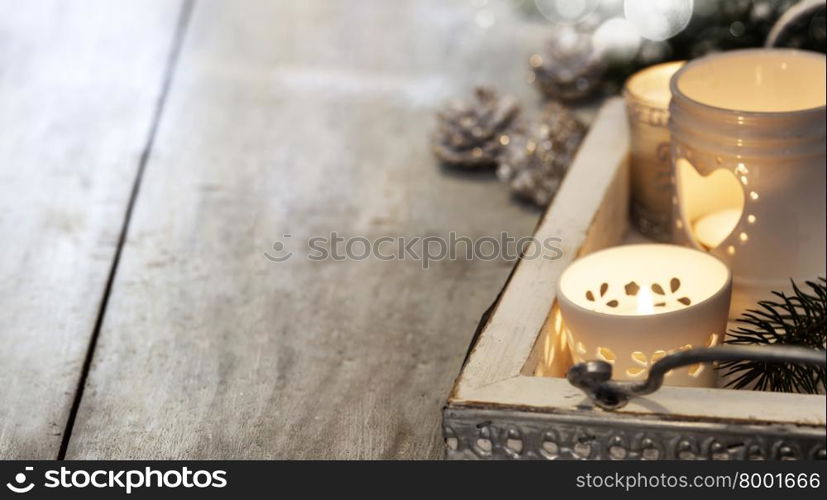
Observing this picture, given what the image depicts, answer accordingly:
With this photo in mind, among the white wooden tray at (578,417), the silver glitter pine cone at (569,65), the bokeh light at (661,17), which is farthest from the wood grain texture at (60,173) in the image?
the bokeh light at (661,17)

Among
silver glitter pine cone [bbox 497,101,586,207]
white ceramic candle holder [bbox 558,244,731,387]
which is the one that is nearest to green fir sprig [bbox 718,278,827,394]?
white ceramic candle holder [bbox 558,244,731,387]

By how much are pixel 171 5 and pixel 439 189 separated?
66 centimetres

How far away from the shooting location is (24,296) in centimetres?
107

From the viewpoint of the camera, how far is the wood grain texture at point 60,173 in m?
0.95

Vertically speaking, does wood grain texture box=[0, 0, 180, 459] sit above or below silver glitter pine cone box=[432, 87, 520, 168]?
below

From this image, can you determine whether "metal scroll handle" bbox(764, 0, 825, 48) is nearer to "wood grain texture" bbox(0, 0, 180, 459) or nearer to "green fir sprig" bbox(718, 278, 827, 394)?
"green fir sprig" bbox(718, 278, 827, 394)

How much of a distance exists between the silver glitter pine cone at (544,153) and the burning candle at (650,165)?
4.8 inches

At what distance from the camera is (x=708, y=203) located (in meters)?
0.95

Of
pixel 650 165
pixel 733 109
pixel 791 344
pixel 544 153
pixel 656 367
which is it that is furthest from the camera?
pixel 544 153

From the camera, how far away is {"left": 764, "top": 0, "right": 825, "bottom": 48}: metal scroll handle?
92 cm

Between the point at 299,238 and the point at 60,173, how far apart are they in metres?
0.32

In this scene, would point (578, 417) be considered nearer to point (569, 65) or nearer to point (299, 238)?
point (299, 238)

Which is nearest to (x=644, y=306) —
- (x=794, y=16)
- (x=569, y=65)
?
(x=794, y=16)
